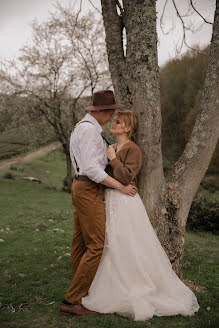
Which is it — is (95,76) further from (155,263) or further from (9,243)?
(155,263)

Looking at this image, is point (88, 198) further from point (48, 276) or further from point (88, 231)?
point (48, 276)

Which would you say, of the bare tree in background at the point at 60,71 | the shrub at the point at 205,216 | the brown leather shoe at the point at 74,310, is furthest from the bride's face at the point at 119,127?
the bare tree in background at the point at 60,71

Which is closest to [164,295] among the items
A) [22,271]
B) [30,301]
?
[30,301]

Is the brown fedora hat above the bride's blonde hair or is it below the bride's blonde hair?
above

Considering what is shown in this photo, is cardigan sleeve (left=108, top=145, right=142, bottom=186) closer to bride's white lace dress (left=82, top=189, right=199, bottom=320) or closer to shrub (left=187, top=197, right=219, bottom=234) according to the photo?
bride's white lace dress (left=82, top=189, right=199, bottom=320)

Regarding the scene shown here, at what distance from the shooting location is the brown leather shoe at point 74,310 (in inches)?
152

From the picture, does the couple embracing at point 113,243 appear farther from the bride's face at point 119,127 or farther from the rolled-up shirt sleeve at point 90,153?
the bride's face at point 119,127

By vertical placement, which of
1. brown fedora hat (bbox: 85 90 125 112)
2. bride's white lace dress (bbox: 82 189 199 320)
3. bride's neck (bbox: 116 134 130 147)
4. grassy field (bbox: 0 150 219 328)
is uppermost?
brown fedora hat (bbox: 85 90 125 112)

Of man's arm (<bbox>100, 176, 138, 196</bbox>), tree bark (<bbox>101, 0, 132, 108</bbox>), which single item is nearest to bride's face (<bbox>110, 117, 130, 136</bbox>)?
tree bark (<bbox>101, 0, 132, 108</bbox>)

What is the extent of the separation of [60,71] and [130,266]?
19.4m

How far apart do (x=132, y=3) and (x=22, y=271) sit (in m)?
4.48

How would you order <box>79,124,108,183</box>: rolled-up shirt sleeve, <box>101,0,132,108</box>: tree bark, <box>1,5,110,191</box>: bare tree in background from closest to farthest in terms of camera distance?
1. <box>79,124,108,183</box>: rolled-up shirt sleeve
2. <box>101,0,132,108</box>: tree bark
3. <box>1,5,110,191</box>: bare tree in background

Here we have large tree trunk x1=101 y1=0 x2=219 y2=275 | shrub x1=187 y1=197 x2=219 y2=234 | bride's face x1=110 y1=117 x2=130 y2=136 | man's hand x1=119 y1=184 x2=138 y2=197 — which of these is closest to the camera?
man's hand x1=119 y1=184 x2=138 y2=197

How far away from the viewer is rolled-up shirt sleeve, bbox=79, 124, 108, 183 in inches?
150
